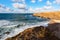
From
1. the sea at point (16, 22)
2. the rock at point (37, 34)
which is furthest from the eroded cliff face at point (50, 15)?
the rock at point (37, 34)

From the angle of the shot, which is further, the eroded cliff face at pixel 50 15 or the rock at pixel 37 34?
the eroded cliff face at pixel 50 15

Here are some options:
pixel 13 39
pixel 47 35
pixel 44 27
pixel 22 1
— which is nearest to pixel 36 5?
pixel 22 1

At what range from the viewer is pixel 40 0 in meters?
3.18

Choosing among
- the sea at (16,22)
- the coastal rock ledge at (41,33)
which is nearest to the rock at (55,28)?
the coastal rock ledge at (41,33)

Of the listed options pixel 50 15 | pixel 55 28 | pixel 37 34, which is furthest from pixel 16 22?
pixel 55 28

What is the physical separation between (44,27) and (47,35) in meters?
0.21

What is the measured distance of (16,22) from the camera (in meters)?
3.07

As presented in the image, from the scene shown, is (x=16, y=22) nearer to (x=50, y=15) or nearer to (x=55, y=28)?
(x=50, y=15)

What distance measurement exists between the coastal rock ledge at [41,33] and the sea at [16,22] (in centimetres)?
10

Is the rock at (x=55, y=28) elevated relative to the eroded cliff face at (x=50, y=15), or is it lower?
lower

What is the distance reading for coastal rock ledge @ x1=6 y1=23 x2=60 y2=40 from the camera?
119 inches

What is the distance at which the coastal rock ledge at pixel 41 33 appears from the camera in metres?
3.03

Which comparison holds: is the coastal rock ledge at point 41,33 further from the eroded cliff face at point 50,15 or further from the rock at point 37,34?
the eroded cliff face at point 50,15

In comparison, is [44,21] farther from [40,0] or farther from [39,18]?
[40,0]
